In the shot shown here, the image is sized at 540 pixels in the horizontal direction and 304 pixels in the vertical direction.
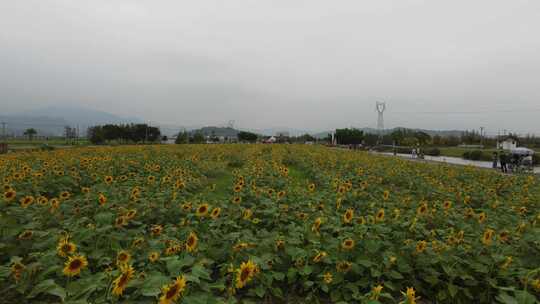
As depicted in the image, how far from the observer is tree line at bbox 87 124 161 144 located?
36866mm

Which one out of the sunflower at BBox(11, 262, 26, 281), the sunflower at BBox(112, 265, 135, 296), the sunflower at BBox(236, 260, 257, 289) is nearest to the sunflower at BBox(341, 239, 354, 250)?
the sunflower at BBox(236, 260, 257, 289)

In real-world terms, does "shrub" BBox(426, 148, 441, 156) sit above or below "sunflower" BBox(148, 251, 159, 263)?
below

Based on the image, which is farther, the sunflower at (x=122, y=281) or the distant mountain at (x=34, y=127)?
the distant mountain at (x=34, y=127)

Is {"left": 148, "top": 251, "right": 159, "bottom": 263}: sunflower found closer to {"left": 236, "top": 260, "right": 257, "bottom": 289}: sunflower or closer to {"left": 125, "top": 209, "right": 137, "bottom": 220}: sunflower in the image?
{"left": 236, "top": 260, "right": 257, "bottom": 289}: sunflower

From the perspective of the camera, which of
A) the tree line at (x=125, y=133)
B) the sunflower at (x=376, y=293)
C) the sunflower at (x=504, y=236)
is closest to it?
the sunflower at (x=376, y=293)

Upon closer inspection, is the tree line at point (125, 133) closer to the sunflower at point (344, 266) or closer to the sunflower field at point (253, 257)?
the sunflower field at point (253, 257)

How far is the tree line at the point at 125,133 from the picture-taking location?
3687 cm

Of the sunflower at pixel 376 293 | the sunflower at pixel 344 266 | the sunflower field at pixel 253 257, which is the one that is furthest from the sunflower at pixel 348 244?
the sunflower at pixel 376 293

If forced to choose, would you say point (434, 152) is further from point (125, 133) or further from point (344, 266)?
point (125, 133)

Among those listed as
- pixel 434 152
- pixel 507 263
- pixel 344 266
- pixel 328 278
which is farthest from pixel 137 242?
pixel 434 152

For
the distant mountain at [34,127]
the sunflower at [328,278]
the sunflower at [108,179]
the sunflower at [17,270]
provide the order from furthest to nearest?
the distant mountain at [34,127] → the sunflower at [108,179] → the sunflower at [328,278] → the sunflower at [17,270]

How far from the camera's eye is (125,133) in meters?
40.7

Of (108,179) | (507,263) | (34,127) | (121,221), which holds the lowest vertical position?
(507,263)

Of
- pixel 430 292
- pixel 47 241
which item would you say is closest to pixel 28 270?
pixel 47 241
